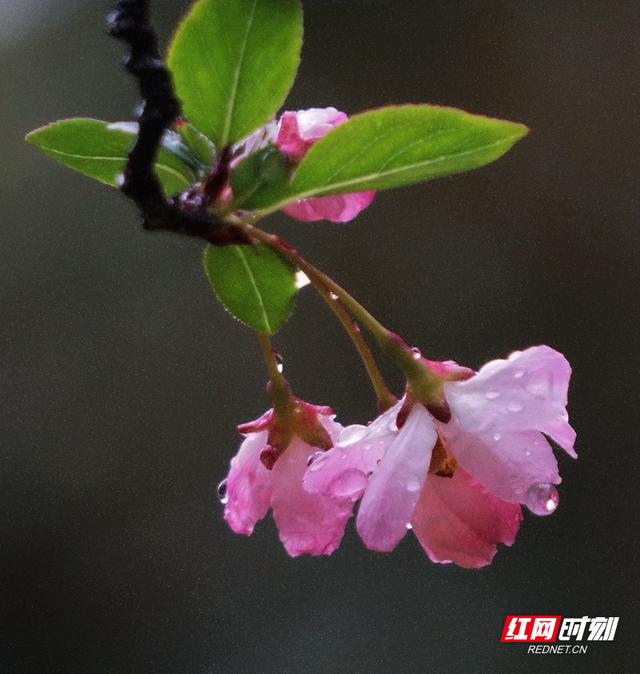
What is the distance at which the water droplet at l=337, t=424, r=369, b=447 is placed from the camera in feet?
1.17

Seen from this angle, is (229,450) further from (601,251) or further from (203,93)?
(203,93)

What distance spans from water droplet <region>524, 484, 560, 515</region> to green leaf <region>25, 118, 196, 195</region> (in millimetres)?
182

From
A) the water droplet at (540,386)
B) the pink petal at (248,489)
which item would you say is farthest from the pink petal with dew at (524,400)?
the pink petal at (248,489)

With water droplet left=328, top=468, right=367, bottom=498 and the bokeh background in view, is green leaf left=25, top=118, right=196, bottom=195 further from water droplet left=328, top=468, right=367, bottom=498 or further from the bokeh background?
the bokeh background

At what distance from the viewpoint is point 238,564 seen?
84.0 inches

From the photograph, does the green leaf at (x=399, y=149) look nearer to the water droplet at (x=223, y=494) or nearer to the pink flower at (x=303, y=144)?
the pink flower at (x=303, y=144)

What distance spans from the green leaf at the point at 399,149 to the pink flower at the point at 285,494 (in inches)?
5.0

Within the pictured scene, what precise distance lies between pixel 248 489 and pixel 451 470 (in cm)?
10

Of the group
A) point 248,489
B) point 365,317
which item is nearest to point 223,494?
point 248,489

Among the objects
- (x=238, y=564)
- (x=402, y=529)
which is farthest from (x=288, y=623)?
(x=402, y=529)

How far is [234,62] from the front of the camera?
346mm

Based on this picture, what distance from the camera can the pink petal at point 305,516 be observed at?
38 cm

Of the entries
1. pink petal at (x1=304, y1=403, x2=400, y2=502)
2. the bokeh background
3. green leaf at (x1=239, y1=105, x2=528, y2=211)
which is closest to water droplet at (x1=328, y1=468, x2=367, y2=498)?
pink petal at (x1=304, y1=403, x2=400, y2=502)

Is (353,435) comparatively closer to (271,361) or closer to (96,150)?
(271,361)
